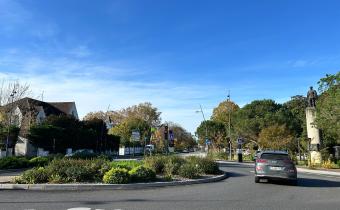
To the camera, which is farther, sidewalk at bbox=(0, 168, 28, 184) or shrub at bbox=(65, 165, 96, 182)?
sidewalk at bbox=(0, 168, 28, 184)

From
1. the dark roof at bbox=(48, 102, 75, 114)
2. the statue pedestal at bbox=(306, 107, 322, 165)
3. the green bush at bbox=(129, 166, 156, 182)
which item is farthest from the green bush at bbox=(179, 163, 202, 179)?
the dark roof at bbox=(48, 102, 75, 114)

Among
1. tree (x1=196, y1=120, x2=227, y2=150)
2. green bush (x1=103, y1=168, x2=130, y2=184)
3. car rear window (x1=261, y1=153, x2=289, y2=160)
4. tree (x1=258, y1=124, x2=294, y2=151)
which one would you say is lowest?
green bush (x1=103, y1=168, x2=130, y2=184)

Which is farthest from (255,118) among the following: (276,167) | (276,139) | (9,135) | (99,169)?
(99,169)

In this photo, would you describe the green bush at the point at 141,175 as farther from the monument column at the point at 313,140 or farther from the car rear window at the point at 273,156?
the monument column at the point at 313,140

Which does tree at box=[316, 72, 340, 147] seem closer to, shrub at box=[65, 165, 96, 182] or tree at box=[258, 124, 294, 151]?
tree at box=[258, 124, 294, 151]

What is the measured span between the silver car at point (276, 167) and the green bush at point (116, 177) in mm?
6393

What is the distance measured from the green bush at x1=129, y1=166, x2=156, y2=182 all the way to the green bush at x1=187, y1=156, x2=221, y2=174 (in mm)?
4582

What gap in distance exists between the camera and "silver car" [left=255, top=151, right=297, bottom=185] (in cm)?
1786

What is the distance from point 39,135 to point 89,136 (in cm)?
1301

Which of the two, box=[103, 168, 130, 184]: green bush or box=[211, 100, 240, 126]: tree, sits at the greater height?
box=[211, 100, 240, 126]: tree

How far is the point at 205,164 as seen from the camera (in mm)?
21922

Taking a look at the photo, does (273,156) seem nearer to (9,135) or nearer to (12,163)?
(12,163)

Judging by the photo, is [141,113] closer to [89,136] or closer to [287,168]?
[89,136]

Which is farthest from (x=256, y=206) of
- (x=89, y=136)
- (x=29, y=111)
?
(x=89, y=136)
